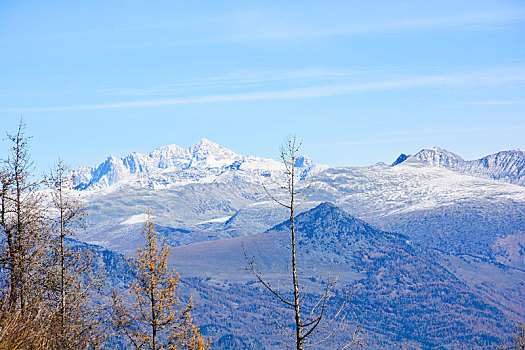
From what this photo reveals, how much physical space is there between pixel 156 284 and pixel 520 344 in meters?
60.8

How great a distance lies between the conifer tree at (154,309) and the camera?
40438mm

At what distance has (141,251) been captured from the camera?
44156 mm

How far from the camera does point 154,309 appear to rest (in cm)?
4050

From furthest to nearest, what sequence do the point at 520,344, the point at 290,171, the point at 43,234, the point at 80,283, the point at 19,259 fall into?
1. the point at 520,344
2. the point at 80,283
3. the point at 43,234
4. the point at 19,259
5. the point at 290,171

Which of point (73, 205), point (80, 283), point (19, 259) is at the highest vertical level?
point (73, 205)

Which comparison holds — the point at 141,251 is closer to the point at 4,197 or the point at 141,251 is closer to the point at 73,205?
the point at 73,205

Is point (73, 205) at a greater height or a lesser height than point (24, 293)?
greater

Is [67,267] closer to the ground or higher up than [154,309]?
higher up

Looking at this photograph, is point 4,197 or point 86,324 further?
point 86,324

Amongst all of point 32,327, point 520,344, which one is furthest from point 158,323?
point 520,344

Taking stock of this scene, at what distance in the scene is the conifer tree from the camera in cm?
4044

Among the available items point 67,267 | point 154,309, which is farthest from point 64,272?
point 154,309

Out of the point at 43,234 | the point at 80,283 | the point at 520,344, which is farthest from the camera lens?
the point at 520,344

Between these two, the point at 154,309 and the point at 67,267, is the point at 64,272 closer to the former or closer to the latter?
the point at 67,267
